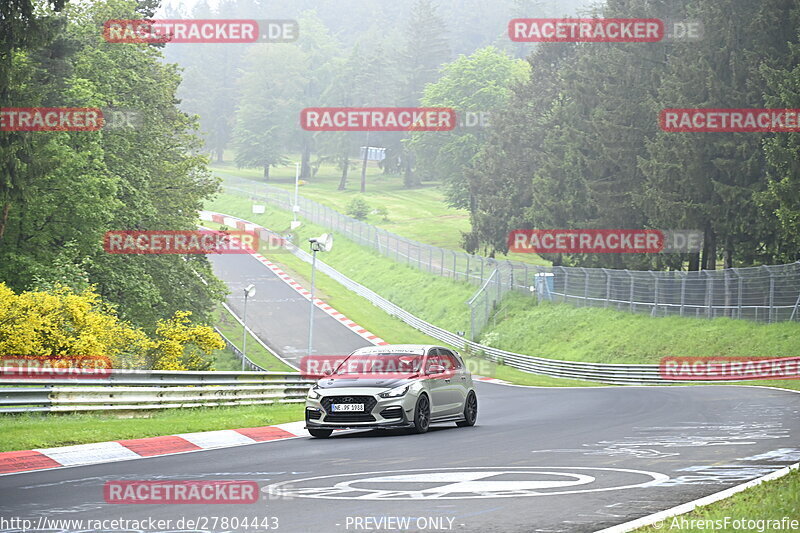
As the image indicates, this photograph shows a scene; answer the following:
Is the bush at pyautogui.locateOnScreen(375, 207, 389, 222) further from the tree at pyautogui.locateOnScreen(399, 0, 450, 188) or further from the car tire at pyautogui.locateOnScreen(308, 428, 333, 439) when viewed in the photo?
the car tire at pyautogui.locateOnScreen(308, 428, 333, 439)

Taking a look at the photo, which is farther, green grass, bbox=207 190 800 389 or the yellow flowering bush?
green grass, bbox=207 190 800 389

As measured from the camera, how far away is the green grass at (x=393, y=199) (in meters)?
106

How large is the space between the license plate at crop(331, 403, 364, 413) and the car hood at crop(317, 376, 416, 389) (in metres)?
0.36

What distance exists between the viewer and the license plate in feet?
58.0

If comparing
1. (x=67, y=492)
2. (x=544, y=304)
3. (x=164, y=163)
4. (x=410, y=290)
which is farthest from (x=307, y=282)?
(x=67, y=492)

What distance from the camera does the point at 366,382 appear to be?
1811 cm

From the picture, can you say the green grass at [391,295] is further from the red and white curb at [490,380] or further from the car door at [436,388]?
the car door at [436,388]

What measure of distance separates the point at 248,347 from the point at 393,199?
3112 inches

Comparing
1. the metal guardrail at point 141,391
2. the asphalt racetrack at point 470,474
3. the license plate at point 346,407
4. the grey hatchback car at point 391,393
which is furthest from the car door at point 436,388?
the metal guardrail at point 141,391

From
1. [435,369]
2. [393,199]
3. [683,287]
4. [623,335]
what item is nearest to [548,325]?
[623,335]

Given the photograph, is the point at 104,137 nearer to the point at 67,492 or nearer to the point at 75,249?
the point at 75,249

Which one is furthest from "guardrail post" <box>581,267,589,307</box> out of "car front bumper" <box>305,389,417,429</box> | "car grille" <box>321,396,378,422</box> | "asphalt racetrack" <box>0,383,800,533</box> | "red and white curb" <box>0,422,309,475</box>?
"car grille" <box>321,396,378,422</box>

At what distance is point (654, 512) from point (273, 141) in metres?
147

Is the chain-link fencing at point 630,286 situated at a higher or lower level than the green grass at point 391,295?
higher
